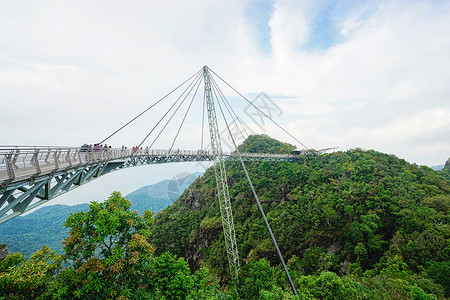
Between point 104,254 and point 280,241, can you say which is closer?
point 104,254

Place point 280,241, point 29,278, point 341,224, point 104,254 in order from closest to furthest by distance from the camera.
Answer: point 29,278 < point 104,254 < point 341,224 < point 280,241

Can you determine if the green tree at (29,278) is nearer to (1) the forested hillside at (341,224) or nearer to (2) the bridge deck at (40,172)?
(2) the bridge deck at (40,172)

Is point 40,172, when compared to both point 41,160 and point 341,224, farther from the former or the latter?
point 341,224

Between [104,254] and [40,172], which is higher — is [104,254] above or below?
below

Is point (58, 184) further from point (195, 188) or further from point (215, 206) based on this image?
point (195, 188)

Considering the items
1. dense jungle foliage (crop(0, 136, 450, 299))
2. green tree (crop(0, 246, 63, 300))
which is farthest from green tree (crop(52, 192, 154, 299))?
green tree (crop(0, 246, 63, 300))

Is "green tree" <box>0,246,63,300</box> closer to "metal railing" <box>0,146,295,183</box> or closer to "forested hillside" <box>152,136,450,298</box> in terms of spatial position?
"metal railing" <box>0,146,295,183</box>

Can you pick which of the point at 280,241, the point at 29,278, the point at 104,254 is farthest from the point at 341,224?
the point at 29,278
